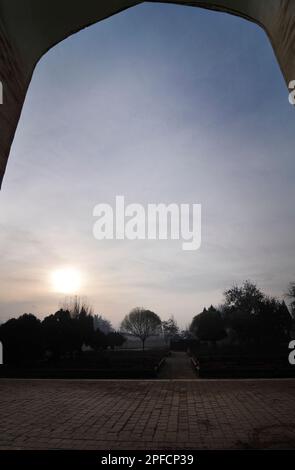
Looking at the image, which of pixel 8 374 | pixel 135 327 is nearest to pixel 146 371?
pixel 8 374

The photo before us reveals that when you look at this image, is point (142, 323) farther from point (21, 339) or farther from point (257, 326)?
point (21, 339)

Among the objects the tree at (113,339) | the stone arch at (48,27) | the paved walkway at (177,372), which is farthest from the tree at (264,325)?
the stone arch at (48,27)

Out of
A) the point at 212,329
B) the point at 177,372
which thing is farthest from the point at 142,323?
the point at 177,372

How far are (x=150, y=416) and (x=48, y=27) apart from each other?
7.03 meters

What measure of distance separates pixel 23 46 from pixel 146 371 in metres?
12.2

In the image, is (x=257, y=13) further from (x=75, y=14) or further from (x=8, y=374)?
(x=8, y=374)

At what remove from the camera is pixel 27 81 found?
10.0 ft

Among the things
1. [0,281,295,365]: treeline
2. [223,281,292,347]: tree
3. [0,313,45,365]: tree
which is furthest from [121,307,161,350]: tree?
[0,313,45,365]: tree

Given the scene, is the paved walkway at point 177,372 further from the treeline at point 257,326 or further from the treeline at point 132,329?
the treeline at point 257,326

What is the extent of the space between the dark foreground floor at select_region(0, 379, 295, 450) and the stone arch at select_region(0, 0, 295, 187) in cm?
497

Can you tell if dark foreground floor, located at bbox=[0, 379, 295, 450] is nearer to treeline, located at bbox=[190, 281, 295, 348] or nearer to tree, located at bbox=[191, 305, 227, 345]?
treeline, located at bbox=[190, 281, 295, 348]

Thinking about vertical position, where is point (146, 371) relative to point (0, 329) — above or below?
below

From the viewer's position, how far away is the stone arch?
2.56m

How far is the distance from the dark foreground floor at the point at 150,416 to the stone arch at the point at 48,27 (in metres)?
4.97
